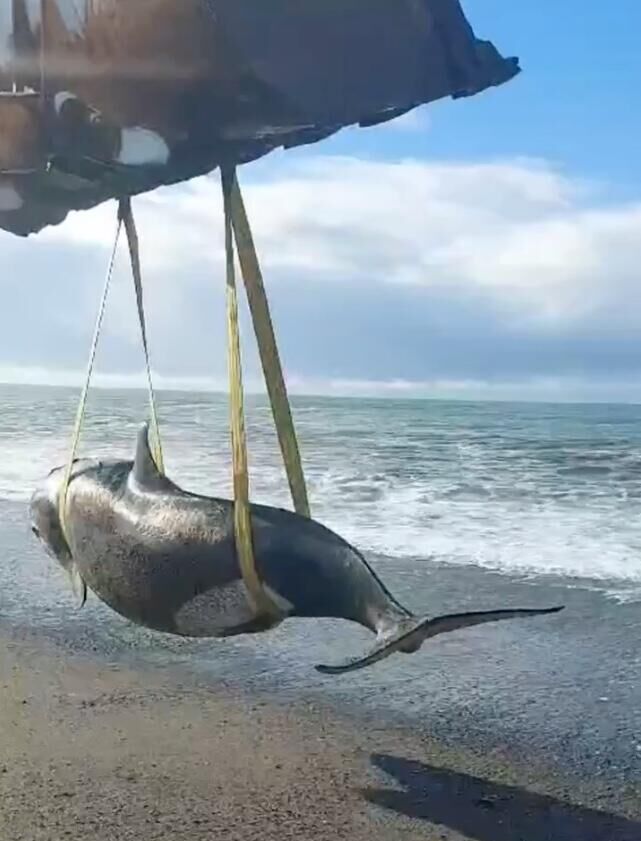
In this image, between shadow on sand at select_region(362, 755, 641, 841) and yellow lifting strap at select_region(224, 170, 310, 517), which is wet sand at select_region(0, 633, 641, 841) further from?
yellow lifting strap at select_region(224, 170, 310, 517)

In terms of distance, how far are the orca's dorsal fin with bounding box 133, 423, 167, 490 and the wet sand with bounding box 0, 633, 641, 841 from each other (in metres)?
1.33

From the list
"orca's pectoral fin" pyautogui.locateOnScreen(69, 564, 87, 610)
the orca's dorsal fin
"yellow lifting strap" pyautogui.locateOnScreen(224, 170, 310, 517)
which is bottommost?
"orca's pectoral fin" pyautogui.locateOnScreen(69, 564, 87, 610)

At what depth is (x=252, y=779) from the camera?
4.25 meters

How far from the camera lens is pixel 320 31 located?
2404 millimetres

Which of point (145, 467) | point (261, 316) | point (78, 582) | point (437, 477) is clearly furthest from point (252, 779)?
point (437, 477)

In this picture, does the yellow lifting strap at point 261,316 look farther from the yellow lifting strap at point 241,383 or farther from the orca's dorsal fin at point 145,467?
the orca's dorsal fin at point 145,467

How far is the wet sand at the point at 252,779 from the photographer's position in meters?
3.86

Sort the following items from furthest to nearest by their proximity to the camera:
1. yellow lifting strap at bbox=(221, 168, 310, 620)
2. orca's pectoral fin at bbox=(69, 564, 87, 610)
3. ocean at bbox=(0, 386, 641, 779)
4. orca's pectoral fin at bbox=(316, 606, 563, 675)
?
ocean at bbox=(0, 386, 641, 779)
orca's pectoral fin at bbox=(69, 564, 87, 610)
yellow lifting strap at bbox=(221, 168, 310, 620)
orca's pectoral fin at bbox=(316, 606, 563, 675)

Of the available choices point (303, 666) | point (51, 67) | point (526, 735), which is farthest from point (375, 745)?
point (51, 67)

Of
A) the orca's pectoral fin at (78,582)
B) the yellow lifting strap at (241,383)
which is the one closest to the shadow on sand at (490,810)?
the orca's pectoral fin at (78,582)

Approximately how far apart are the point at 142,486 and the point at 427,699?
287 cm

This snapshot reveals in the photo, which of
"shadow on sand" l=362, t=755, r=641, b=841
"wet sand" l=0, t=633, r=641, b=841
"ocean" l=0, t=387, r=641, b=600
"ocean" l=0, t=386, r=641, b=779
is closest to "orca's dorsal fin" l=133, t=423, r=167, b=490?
"wet sand" l=0, t=633, r=641, b=841

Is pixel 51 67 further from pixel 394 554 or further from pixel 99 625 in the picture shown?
pixel 394 554

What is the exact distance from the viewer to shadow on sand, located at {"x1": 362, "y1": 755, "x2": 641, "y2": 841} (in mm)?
3980
